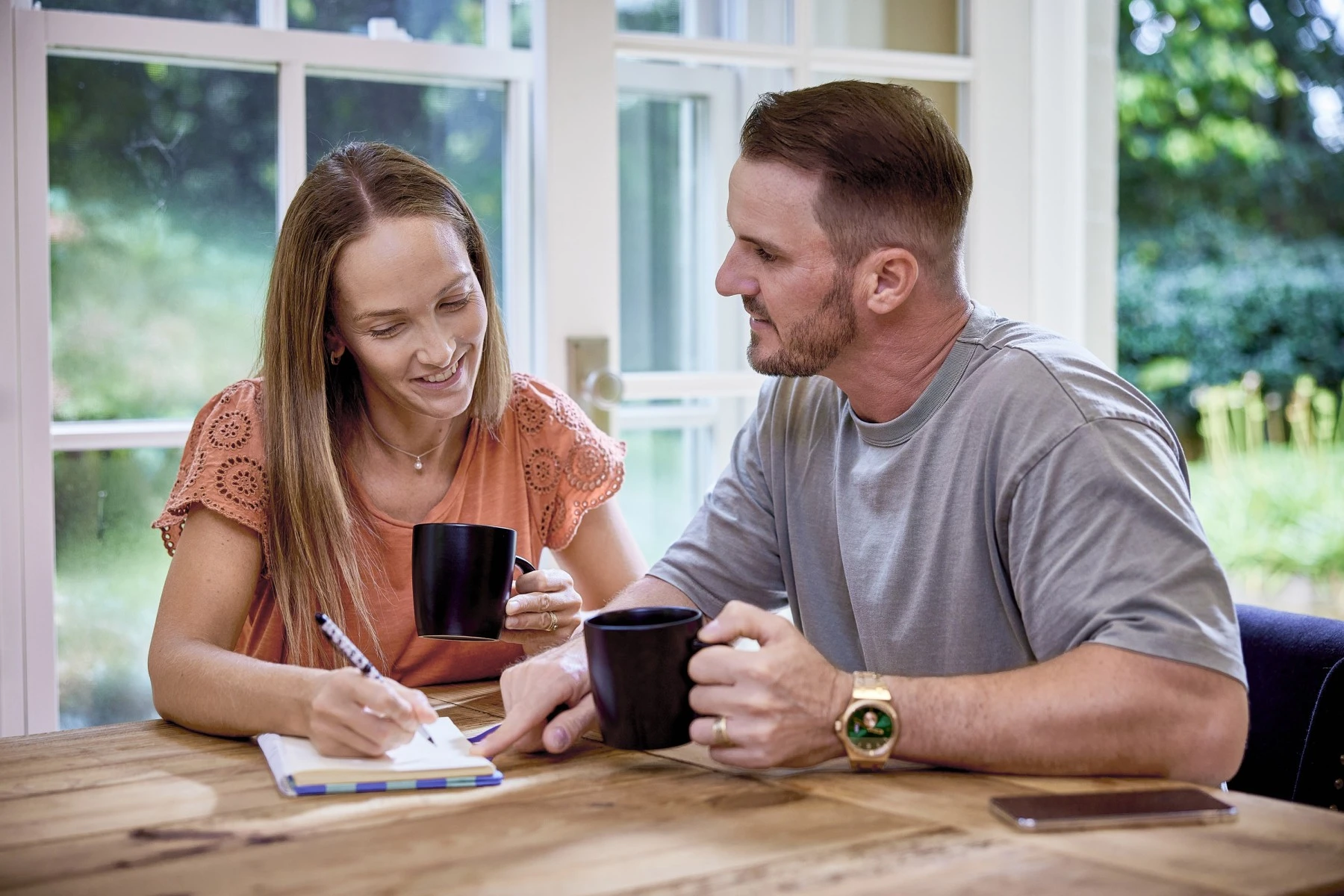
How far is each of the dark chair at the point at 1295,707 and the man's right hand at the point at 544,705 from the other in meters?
0.70

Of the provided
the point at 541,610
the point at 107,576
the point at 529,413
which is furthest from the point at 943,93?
the point at 107,576

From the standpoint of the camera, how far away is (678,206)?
99.3 inches

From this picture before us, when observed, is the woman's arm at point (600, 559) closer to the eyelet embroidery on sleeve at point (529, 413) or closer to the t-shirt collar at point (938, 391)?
the eyelet embroidery on sleeve at point (529, 413)

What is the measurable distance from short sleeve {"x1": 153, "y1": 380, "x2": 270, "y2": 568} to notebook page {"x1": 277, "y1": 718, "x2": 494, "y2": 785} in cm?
42

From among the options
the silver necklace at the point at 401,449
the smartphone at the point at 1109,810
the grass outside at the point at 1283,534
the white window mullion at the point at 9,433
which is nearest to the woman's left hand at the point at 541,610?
the silver necklace at the point at 401,449

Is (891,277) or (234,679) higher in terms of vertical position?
(891,277)

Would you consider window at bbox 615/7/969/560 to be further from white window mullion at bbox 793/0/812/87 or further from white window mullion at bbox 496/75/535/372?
white window mullion at bbox 496/75/535/372

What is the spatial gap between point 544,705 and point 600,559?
0.71 metres

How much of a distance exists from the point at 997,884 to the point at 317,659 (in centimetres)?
105

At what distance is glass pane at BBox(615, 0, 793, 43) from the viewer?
244cm

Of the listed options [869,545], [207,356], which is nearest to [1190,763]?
[869,545]

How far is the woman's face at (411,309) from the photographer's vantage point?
66.2 inches

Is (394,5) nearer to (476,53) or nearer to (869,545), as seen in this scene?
(476,53)

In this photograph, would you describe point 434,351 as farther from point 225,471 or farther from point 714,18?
point 714,18
